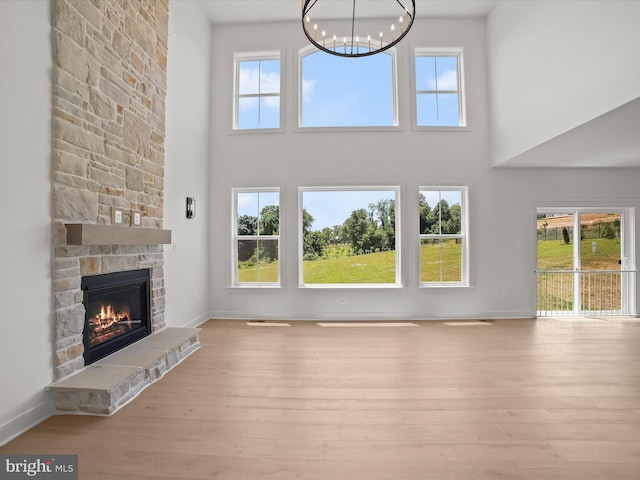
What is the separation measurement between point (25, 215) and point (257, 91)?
14.6 ft

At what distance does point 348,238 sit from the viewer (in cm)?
573

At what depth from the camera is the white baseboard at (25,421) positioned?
208 cm

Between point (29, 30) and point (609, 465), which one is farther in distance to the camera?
point (29, 30)

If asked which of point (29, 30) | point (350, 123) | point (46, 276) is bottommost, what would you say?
point (46, 276)

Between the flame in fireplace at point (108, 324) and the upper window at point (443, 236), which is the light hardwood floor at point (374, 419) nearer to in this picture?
the flame in fireplace at point (108, 324)

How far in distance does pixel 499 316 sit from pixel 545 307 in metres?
0.91

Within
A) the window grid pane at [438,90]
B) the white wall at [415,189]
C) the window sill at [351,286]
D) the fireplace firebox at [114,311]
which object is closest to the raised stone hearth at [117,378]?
the fireplace firebox at [114,311]

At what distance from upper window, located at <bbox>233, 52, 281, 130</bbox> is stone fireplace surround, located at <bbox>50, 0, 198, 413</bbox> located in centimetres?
183

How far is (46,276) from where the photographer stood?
7.89 feet

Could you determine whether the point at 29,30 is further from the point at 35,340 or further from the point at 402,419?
the point at 402,419

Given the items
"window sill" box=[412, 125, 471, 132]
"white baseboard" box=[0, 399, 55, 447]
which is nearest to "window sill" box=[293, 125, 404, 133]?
"window sill" box=[412, 125, 471, 132]

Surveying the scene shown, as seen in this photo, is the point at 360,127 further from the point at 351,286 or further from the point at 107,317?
the point at 107,317

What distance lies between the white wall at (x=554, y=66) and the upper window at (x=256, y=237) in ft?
12.8

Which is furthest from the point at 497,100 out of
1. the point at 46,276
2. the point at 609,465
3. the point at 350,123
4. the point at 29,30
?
the point at 46,276
